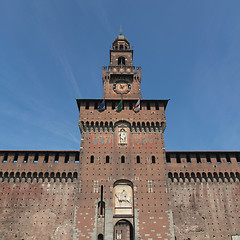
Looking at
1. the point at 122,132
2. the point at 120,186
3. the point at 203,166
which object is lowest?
the point at 120,186

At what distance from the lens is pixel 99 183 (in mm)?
25281

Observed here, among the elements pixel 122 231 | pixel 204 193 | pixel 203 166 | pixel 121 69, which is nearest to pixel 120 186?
pixel 122 231

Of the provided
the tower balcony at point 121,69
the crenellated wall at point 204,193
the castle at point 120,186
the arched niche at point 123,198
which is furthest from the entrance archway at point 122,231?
the tower balcony at point 121,69

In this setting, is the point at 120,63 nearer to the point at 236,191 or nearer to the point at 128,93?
the point at 128,93

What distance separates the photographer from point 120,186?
25469 mm

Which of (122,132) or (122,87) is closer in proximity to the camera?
(122,132)

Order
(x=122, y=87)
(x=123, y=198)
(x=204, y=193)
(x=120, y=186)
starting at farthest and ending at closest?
(x=122, y=87)
(x=204, y=193)
(x=120, y=186)
(x=123, y=198)

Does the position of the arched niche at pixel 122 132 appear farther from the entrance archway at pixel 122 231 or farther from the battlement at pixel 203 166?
the entrance archway at pixel 122 231

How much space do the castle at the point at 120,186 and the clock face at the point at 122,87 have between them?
3.08 metres

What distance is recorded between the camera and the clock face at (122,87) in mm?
32500

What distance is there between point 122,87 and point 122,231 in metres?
17.5

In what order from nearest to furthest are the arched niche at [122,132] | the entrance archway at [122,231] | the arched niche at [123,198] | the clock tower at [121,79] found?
the arched niche at [123,198] → the entrance archway at [122,231] → the arched niche at [122,132] → the clock tower at [121,79]

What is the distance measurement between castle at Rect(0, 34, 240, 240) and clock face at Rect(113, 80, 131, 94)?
3.08 metres

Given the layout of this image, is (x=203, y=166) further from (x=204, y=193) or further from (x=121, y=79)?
(x=121, y=79)
